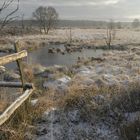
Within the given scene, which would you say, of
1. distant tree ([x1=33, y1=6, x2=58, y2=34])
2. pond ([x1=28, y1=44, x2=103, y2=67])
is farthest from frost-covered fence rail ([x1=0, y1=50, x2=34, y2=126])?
distant tree ([x1=33, y1=6, x2=58, y2=34])

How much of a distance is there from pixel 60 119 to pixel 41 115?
0.47m

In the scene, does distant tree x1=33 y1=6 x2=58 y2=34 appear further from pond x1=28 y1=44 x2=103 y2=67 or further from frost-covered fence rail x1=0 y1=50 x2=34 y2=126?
frost-covered fence rail x1=0 y1=50 x2=34 y2=126

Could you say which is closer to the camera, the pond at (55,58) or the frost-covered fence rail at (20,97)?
the frost-covered fence rail at (20,97)

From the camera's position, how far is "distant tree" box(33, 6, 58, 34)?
203ft

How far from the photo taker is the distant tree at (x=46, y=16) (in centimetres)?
6193

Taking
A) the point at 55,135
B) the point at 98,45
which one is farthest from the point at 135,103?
the point at 98,45

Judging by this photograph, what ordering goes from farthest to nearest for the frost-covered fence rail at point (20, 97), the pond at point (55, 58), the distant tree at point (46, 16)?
the distant tree at point (46, 16) → the pond at point (55, 58) → the frost-covered fence rail at point (20, 97)

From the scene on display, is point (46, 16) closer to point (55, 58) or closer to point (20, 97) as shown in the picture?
point (55, 58)

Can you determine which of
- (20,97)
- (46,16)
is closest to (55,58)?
(20,97)

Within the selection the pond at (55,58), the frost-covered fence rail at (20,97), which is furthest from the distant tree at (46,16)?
the frost-covered fence rail at (20,97)

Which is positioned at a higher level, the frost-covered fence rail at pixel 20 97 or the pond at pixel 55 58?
the frost-covered fence rail at pixel 20 97

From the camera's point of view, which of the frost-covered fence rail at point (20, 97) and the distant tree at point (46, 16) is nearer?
the frost-covered fence rail at point (20, 97)

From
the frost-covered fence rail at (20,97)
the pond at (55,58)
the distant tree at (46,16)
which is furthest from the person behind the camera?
the distant tree at (46,16)

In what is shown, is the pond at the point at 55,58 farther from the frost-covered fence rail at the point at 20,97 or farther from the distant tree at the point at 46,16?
the distant tree at the point at 46,16
